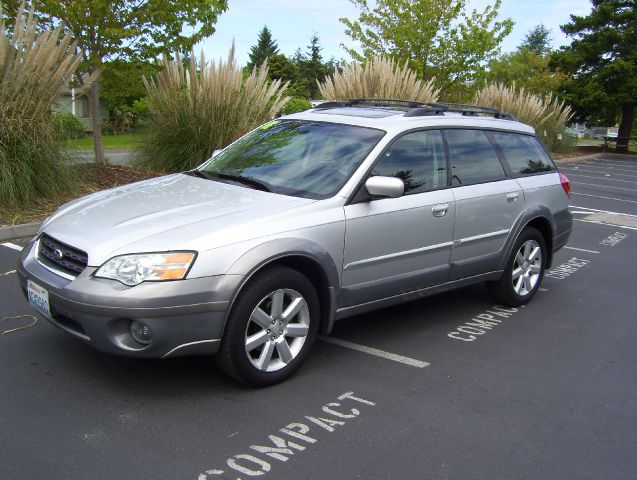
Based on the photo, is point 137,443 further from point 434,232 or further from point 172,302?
point 434,232

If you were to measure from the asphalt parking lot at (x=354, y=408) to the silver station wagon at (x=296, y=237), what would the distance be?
349 millimetres

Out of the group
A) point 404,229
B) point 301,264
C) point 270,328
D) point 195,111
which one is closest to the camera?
point 270,328

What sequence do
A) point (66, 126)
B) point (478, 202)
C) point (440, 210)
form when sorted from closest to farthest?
point (440, 210) < point (478, 202) < point (66, 126)

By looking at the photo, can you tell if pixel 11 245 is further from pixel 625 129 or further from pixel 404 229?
pixel 625 129

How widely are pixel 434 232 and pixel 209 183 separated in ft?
5.64

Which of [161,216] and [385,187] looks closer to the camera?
[161,216]

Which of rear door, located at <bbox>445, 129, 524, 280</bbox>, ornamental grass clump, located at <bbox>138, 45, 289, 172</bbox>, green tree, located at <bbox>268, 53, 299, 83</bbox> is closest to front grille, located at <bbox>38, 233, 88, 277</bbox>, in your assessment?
rear door, located at <bbox>445, 129, 524, 280</bbox>

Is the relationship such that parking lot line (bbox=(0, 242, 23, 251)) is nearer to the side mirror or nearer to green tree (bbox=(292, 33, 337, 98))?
the side mirror

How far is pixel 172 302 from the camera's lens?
3.58 metres

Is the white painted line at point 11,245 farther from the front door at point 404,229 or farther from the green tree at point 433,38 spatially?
the green tree at point 433,38

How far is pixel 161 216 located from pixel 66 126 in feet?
18.8

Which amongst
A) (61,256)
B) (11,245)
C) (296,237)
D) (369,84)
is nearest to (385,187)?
(296,237)

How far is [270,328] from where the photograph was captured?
404 centimetres

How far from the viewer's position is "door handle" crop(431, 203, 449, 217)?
504 centimetres
